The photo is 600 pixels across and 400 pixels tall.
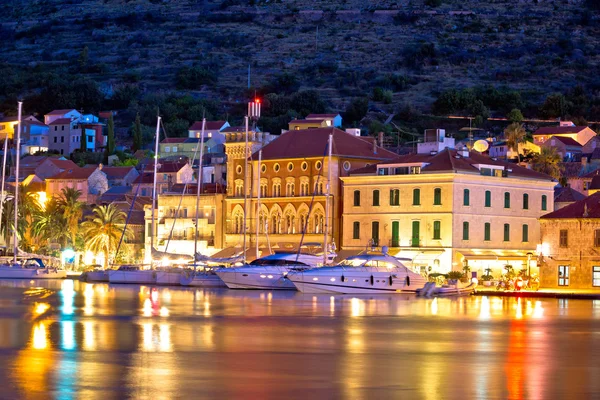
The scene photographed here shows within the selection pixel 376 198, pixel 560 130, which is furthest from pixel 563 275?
pixel 560 130

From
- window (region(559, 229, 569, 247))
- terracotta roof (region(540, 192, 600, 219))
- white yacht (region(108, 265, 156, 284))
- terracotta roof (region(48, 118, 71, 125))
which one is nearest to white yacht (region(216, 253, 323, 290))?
white yacht (region(108, 265, 156, 284))

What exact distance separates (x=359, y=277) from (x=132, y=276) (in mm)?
23250

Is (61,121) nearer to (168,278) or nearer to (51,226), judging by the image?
(51,226)

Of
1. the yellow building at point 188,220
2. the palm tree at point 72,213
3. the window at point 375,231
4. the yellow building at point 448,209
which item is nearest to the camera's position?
the yellow building at point 448,209

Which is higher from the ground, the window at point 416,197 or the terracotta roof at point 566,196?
the terracotta roof at point 566,196

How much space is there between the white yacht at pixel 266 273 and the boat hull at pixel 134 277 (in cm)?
965

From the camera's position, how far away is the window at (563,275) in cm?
7362

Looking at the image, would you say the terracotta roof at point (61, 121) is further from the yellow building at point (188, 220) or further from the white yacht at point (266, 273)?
the white yacht at point (266, 273)

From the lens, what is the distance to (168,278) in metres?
83.9

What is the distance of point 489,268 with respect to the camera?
82.9 metres

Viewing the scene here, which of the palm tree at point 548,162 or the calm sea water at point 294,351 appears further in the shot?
the palm tree at point 548,162

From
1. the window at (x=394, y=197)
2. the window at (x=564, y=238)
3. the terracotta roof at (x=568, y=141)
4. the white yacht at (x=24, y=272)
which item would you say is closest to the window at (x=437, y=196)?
the window at (x=394, y=197)

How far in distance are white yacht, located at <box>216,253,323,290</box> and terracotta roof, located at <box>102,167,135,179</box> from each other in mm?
69416

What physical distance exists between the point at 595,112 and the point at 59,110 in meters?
81.0
